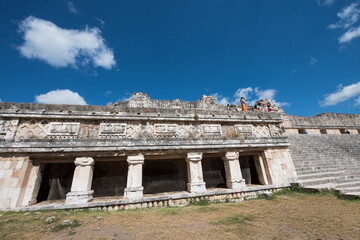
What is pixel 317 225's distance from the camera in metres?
3.44

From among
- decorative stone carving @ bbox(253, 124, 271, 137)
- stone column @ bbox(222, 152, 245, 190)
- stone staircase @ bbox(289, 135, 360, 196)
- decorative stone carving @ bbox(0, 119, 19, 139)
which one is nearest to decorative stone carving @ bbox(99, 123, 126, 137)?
decorative stone carving @ bbox(0, 119, 19, 139)

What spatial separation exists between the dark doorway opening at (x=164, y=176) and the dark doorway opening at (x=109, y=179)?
101 centimetres

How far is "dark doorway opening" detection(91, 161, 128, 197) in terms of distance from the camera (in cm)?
663

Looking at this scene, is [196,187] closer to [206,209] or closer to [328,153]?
[206,209]

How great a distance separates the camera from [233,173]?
20.3 feet

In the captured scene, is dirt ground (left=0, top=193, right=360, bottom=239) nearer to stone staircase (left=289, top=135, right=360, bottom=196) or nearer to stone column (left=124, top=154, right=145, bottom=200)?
stone column (left=124, top=154, right=145, bottom=200)

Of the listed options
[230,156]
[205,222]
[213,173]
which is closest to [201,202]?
[205,222]

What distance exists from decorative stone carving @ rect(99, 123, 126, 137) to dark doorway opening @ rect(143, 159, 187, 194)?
89.7 inches

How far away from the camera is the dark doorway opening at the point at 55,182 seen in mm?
6070

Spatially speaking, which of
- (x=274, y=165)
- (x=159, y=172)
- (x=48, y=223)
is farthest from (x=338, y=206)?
(x=48, y=223)

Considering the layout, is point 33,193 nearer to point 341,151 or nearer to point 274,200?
point 274,200

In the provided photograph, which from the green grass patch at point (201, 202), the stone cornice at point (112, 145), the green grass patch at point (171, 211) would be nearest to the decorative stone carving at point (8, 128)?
the stone cornice at point (112, 145)

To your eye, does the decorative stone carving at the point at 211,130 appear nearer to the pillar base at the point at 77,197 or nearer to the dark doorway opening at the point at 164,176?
the dark doorway opening at the point at 164,176

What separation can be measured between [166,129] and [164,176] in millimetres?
2610
